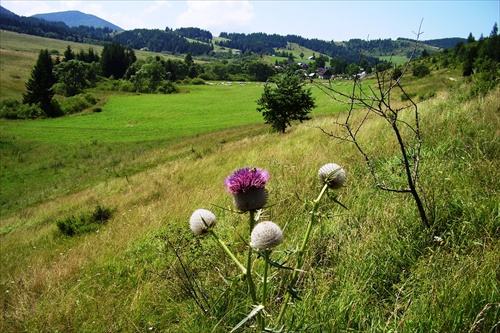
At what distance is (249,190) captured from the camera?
1.82 metres

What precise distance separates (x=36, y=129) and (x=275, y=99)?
37.7 m

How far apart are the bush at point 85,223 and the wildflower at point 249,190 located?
26.3ft

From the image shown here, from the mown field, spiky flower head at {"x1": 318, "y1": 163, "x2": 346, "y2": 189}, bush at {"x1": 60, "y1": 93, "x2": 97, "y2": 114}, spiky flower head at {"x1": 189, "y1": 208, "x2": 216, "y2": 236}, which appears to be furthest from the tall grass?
Answer: bush at {"x1": 60, "y1": 93, "x2": 97, "y2": 114}

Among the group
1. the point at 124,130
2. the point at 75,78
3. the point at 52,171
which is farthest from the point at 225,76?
the point at 52,171

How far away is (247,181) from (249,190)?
0.05 m

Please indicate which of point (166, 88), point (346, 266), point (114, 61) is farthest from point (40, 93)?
point (346, 266)

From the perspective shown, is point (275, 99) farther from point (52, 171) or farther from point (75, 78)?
point (75, 78)

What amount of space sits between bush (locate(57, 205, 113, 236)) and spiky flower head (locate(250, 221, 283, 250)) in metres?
8.21

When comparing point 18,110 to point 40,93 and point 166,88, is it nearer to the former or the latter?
point 40,93

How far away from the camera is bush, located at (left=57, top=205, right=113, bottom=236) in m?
8.83

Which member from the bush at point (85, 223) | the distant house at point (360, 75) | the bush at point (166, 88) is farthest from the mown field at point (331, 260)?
the bush at point (166, 88)

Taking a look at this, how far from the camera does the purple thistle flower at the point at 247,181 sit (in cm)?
181

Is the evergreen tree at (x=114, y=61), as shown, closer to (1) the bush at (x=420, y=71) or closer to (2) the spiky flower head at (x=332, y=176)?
(1) the bush at (x=420, y=71)

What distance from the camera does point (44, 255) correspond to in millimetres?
7609
